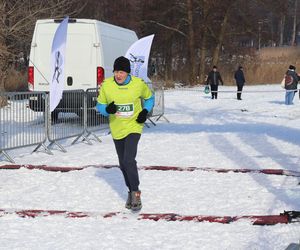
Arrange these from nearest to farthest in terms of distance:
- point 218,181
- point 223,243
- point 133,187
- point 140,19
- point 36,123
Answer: point 223,243
point 133,187
point 218,181
point 36,123
point 140,19

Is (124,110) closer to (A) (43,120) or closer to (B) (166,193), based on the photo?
(B) (166,193)

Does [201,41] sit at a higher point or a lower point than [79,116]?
higher

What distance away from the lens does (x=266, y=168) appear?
29.2ft

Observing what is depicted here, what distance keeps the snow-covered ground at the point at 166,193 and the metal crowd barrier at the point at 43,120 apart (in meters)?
0.32

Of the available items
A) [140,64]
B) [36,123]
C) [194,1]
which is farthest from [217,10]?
[36,123]

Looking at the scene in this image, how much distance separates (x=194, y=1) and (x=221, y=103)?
68.4ft

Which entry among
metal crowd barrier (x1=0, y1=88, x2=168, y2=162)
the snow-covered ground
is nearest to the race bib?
the snow-covered ground

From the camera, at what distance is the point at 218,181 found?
7.96 metres

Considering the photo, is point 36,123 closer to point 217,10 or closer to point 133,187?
point 133,187

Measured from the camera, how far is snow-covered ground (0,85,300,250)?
5.41m

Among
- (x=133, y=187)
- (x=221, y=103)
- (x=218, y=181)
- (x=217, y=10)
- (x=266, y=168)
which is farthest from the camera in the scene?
(x=217, y=10)

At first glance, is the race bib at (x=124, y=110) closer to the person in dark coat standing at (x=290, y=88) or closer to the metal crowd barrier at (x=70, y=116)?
the metal crowd barrier at (x=70, y=116)

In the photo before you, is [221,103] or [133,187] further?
[221,103]

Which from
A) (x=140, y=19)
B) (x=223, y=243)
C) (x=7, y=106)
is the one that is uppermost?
(x=140, y=19)
